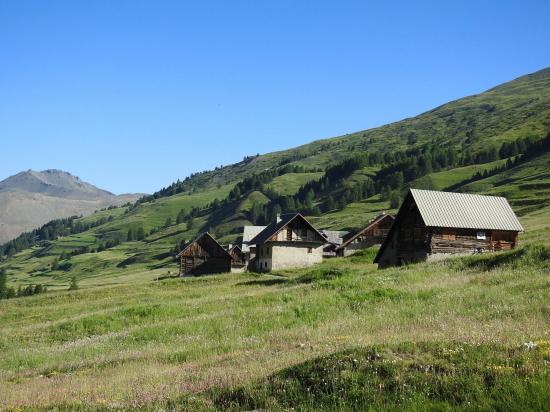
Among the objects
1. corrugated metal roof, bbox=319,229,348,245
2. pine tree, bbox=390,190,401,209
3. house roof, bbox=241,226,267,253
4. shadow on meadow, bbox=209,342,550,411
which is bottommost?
corrugated metal roof, bbox=319,229,348,245

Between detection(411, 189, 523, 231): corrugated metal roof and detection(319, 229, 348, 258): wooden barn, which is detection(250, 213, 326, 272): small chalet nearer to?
detection(411, 189, 523, 231): corrugated metal roof

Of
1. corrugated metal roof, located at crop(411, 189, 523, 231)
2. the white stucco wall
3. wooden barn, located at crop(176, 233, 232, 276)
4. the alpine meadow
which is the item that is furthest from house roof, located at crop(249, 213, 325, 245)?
the alpine meadow

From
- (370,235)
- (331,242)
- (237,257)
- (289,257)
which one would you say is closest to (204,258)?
(237,257)

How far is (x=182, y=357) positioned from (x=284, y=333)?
3.37 meters

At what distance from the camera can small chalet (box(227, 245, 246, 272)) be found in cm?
11147

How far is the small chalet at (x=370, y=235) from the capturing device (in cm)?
9900

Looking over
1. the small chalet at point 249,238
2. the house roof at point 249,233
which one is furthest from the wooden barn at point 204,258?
the house roof at point 249,233

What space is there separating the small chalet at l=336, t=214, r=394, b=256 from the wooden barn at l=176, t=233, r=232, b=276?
2165 centimetres

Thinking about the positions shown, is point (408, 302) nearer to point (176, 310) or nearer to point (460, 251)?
point (176, 310)

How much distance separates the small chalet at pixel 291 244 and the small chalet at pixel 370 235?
16593 mm

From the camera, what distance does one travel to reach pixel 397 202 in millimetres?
185125

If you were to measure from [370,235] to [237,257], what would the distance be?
28249 mm

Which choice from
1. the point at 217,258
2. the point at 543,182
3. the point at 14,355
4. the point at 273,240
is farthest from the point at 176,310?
the point at 543,182

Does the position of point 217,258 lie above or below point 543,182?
below
